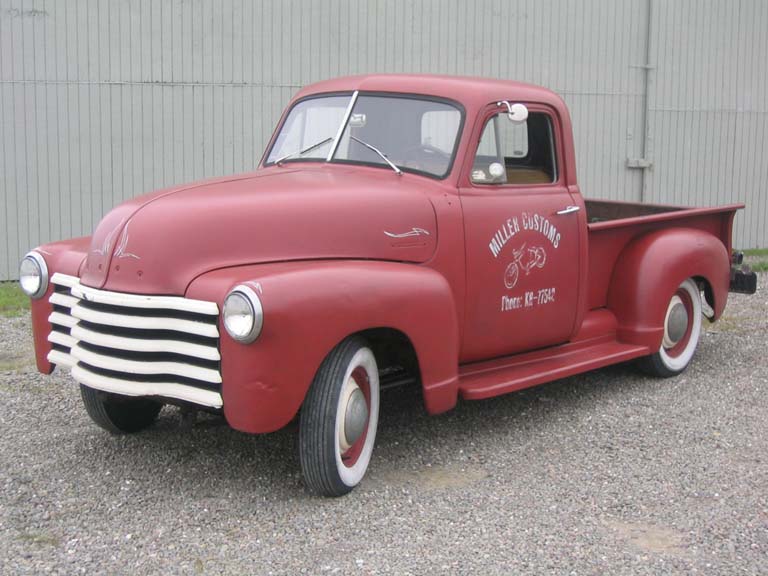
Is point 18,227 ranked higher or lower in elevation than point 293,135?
lower

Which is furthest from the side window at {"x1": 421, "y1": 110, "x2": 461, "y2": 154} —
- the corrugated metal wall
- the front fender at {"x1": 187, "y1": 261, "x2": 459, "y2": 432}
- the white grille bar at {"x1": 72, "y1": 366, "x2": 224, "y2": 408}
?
the corrugated metal wall

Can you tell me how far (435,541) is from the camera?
3945mm

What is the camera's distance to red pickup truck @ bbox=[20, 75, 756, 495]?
157 inches

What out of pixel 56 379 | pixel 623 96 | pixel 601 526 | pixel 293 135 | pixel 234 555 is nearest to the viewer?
pixel 234 555

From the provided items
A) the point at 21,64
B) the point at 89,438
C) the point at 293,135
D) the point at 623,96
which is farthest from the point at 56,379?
the point at 623,96

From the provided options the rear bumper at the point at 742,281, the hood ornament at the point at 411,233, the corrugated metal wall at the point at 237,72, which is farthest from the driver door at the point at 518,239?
the corrugated metal wall at the point at 237,72

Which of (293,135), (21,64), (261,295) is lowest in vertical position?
(261,295)

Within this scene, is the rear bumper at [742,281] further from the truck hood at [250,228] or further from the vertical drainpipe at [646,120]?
the vertical drainpipe at [646,120]

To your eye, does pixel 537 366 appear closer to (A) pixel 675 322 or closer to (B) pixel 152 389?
(A) pixel 675 322

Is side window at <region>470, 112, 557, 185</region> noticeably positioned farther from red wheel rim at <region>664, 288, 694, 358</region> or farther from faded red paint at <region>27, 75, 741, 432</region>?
red wheel rim at <region>664, 288, 694, 358</region>

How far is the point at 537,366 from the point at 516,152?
126cm

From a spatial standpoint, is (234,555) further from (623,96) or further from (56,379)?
(623,96)

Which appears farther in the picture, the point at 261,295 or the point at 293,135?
the point at 293,135

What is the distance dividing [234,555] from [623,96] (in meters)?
9.57
